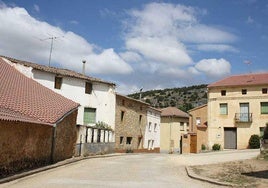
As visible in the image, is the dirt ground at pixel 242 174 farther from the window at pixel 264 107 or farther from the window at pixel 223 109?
the window at pixel 223 109

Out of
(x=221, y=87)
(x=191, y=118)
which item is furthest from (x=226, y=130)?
(x=191, y=118)

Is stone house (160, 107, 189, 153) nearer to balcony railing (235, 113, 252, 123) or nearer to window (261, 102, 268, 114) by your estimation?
balcony railing (235, 113, 252, 123)

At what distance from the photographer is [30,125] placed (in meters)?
14.2

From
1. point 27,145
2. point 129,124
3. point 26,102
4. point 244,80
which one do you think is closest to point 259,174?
point 27,145

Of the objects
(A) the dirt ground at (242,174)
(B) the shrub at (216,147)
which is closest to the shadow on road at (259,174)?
(A) the dirt ground at (242,174)

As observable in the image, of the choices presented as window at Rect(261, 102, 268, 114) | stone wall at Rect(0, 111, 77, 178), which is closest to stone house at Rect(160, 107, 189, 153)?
window at Rect(261, 102, 268, 114)

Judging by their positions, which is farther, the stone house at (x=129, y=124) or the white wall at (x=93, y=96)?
the stone house at (x=129, y=124)

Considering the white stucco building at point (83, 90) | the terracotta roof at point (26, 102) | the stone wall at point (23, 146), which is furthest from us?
the white stucco building at point (83, 90)

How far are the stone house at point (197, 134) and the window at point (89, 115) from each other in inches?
359

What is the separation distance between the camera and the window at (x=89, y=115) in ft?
111

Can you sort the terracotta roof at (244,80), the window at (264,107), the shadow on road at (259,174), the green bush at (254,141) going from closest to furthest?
1. the shadow on road at (259,174)
2. the green bush at (254,141)
3. the window at (264,107)
4. the terracotta roof at (244,80)

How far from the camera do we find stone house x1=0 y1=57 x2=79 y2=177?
491 inches

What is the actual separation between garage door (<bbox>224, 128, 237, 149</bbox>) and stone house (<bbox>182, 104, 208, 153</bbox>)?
94.0 inches

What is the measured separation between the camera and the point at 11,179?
1133 centimetres
